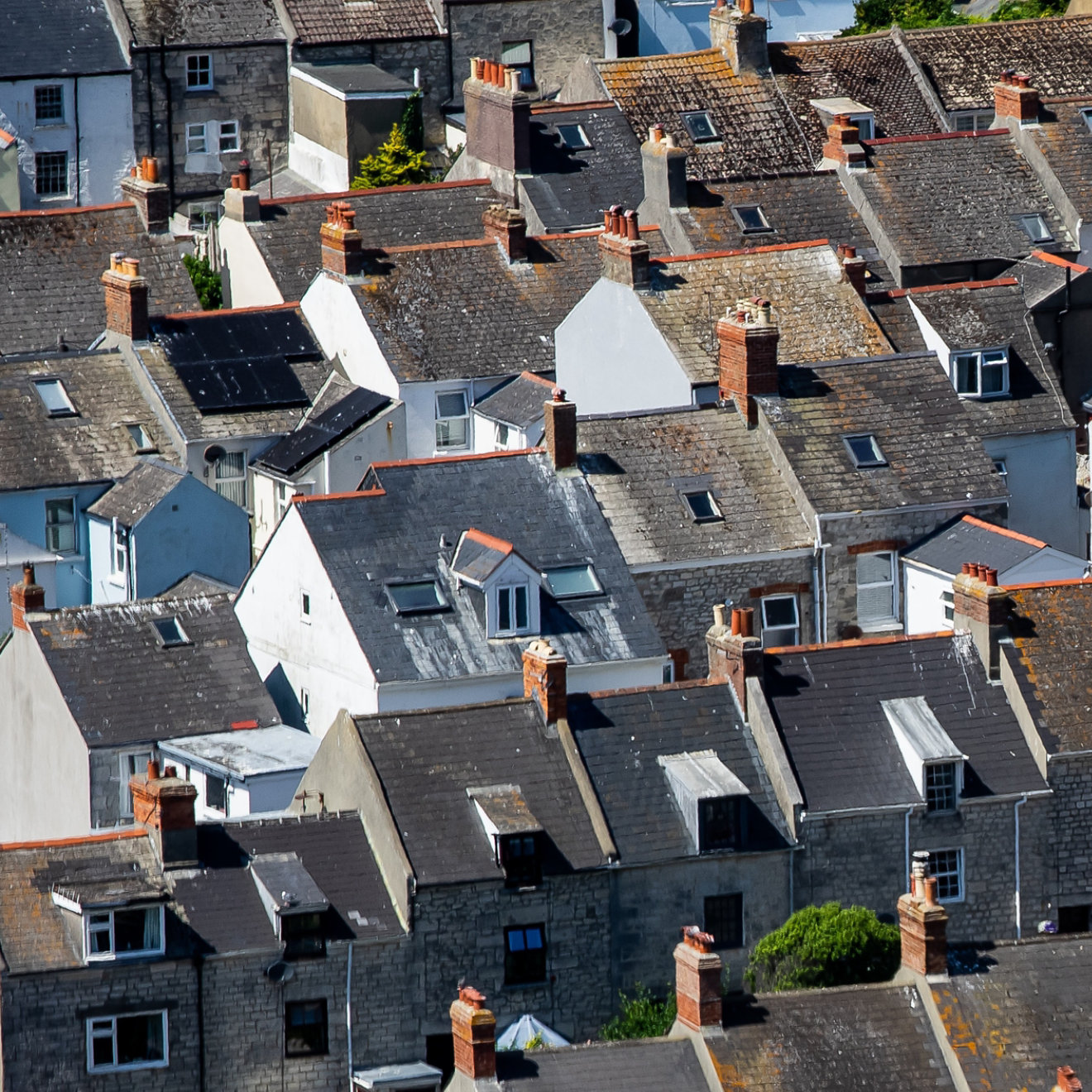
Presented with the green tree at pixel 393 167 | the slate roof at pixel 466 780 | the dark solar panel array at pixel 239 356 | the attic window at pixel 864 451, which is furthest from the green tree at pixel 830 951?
the green tree at pixel 393 167

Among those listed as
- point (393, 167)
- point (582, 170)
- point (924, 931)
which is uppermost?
point (393, 167)

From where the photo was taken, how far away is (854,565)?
7238cm

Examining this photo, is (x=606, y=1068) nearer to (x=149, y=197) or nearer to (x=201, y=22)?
(x=149, y=197)

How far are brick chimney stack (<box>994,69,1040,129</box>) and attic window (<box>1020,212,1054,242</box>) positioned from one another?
3.20m

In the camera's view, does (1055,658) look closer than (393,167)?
Yes

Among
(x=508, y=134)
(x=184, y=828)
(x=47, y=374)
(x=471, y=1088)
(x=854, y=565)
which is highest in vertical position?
(x=508, y=134)

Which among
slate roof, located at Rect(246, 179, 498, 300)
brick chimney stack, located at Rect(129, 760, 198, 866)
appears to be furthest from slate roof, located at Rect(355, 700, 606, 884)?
slate roof, located at Rect(246, 179, 498, 300)

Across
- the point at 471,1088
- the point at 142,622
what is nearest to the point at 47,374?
the point at 142,622

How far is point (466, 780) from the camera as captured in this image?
61.8m

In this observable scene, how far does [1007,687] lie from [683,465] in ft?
33.2

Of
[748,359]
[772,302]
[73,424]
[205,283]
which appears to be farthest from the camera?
[205,283]

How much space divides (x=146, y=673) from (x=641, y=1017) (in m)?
14.3

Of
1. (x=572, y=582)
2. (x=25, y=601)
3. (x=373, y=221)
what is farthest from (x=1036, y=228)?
(x=25, y=601)

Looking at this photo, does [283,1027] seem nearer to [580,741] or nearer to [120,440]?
[580,741]
